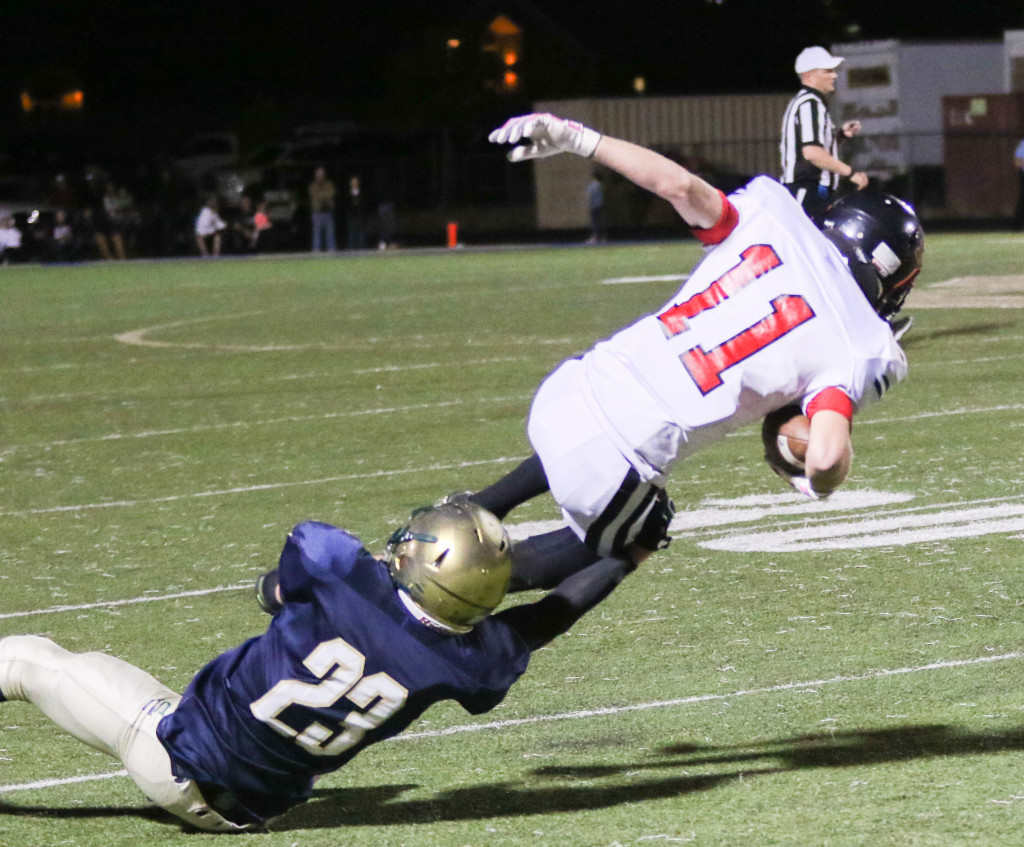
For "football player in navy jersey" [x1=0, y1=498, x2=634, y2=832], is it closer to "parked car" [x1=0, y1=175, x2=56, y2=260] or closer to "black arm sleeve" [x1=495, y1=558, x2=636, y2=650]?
"black arm sleeve" [x1=495, y1=558, x2=636, y2=650]

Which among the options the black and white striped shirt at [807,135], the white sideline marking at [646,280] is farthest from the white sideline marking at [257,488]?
the white sideline marking at [646,280]

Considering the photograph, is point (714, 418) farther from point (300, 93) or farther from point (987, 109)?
point (300, 93)

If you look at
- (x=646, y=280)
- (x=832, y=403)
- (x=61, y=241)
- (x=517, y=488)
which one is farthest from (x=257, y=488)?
(x=61, y=241)

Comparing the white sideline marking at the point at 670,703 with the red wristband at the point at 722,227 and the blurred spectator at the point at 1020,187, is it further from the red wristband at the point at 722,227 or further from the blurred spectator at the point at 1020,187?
the blurred spectator at the point at 1020,187

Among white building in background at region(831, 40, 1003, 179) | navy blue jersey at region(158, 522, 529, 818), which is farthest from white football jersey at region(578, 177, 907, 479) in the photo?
white building in background at region(831, 40, 1003, 179)

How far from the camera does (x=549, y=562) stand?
16.8 feet

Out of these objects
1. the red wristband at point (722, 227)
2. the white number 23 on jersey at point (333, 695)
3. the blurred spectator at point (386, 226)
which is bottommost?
the blurred spectator at point (386, 226)

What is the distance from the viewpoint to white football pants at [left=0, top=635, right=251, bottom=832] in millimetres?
4555

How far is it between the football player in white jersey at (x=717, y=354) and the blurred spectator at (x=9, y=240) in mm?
33411

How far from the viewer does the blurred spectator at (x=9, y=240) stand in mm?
36781

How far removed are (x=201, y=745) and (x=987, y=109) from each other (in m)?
37.6

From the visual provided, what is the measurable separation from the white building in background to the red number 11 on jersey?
117ft

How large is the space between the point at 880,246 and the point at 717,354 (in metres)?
0.68

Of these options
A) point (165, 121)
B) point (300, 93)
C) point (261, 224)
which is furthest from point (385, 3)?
point (261, 224)
